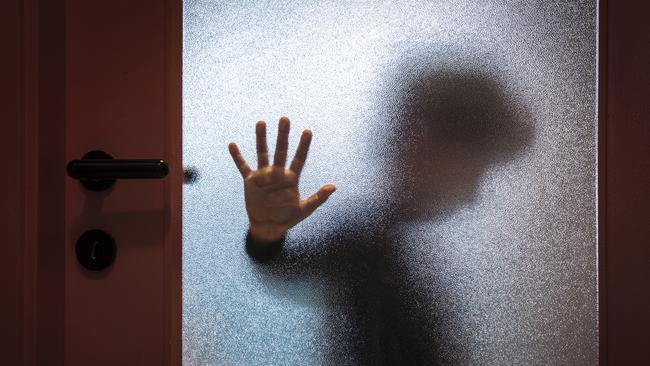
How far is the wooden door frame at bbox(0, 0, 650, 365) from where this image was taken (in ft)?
2.10

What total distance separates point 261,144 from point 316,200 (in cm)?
13

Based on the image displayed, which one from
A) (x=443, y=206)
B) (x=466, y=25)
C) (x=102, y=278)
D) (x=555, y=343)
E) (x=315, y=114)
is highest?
(x=466, y=25)

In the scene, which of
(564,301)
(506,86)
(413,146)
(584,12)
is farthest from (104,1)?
(564,301)

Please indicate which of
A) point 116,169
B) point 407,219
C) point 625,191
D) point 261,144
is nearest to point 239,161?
point 261,144

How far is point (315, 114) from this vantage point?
2.38 ft

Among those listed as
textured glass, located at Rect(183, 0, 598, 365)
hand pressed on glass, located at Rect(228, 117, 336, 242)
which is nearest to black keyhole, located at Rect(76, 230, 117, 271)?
textured glass, located at Rect(183, 0, 598, 365)

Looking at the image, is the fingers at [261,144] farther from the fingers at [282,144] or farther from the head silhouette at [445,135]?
the head silhouette at [445,135]

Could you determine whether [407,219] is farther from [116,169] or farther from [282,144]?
[116,169]

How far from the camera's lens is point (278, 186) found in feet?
2.34

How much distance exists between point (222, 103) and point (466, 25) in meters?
0.42

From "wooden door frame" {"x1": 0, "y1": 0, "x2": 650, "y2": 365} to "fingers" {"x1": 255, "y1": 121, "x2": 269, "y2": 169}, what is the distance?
0.13 meters

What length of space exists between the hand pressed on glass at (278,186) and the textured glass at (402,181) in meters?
0.02

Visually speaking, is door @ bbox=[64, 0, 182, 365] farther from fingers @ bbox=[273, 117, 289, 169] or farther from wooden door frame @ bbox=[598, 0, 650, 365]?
wooden door frame @ bbox=[598, 0, 650, 365]

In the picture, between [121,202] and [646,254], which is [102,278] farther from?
[646,254]
